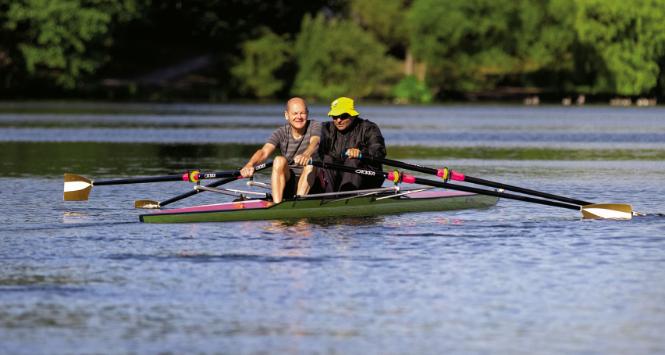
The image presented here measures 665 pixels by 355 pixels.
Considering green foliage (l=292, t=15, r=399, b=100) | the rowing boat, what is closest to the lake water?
the rowing boat

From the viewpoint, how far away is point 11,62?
115 meters

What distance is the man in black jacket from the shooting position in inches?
874

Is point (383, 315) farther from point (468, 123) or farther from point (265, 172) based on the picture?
point (468, 123)

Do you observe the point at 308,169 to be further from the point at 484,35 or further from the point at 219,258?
the point at 484,35

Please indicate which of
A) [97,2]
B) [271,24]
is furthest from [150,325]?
[271,24]

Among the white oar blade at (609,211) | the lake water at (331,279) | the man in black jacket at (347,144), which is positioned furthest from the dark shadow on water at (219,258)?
the white oar blade at (609,211)

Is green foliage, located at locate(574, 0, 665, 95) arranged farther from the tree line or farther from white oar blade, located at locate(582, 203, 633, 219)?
white oar blade, located at locate(582, 203, 633, 219)

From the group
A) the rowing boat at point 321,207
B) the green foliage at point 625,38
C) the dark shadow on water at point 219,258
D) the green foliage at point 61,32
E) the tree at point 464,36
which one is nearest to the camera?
the dark shadow on water at point 219,258

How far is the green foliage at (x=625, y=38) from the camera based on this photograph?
365 ft

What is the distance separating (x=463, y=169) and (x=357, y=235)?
56.3 feet

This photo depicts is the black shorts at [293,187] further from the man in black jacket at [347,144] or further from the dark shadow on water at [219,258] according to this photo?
the dark shadow on water at [219,258]

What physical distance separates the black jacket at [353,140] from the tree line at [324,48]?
8707 centimetres

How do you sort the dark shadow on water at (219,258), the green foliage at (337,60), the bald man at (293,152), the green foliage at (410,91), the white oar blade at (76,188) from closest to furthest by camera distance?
the dark shadow on water at (219,258), the bald man at (293,152), the white oar blade at (76,188), the green foliage at (337,60), the green foliage at (410,91)

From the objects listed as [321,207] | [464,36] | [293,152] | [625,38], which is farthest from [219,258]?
[464,36]
